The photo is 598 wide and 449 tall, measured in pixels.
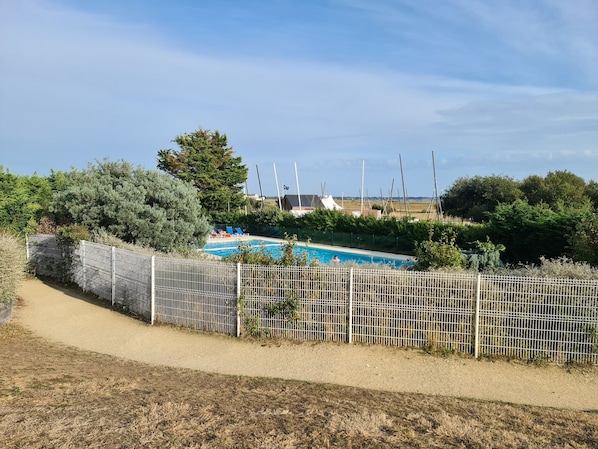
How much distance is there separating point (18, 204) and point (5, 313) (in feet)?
52.3

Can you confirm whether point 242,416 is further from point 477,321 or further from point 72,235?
point 72,235

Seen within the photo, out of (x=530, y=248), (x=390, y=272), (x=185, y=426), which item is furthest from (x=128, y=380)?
(x=530, y=248)

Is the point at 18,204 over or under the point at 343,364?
over

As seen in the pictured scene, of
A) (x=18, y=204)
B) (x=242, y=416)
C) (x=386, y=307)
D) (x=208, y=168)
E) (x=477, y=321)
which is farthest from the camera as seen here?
(x=208, y=168)

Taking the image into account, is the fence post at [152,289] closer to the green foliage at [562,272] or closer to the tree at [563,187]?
the green foliage at [562,272]

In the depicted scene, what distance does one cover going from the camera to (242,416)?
4594 millimetres

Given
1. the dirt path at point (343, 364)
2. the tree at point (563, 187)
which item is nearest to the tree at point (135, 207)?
the dirt path at point (343, 364)

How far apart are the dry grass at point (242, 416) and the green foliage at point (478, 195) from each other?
127ft

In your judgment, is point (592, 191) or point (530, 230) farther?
point (592, 191)

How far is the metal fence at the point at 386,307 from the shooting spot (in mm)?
7281

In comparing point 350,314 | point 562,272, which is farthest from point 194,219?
point 562,272

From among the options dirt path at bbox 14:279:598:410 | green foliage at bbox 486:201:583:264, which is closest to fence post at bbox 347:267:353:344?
dirt path at bbox 14:279:598:410

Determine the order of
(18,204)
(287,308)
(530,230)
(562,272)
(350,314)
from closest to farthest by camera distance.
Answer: (562,272), (350,314), (287,308), (530,230), (18,204)

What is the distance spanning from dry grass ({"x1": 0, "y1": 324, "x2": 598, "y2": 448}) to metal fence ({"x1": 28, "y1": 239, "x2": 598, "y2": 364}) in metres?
2.03
